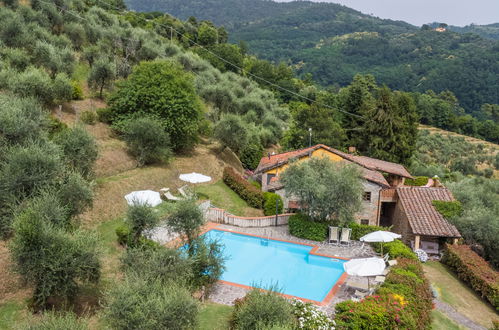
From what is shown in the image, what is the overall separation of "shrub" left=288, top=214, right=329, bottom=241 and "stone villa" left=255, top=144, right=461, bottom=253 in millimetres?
2450

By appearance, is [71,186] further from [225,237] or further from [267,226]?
[267,226]

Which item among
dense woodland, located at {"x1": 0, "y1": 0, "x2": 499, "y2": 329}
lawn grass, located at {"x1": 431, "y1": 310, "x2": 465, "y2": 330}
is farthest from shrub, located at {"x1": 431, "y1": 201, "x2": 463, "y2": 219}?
lawn grass, located at {"x1": 431, "y1": 310, "x2": 465, "y2": 330}

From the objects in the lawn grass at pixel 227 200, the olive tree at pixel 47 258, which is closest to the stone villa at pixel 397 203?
the lawn grass at pixel 227 200

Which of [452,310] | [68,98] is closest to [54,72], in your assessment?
[68,98]

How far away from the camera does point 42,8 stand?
134 ft

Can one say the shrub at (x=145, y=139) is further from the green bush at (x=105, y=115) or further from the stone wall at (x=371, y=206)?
the stone wall at (x=371, y=206)

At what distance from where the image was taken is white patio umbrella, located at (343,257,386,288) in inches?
650

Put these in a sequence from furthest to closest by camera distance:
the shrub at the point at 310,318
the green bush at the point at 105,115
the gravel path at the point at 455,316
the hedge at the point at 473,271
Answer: the green bush at the point at 105,115 < the hedge at the point at 473,271 < the gravel path at the point at 455,316 < the shrub at the point at 310,318

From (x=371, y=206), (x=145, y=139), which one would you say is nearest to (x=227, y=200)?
(x=145, y=139)

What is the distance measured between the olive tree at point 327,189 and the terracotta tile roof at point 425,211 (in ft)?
15.5

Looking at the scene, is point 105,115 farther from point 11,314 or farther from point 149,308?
point 149,308

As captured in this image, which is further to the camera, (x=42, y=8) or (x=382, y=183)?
(x=42, y=8)

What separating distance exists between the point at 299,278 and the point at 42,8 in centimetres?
4081

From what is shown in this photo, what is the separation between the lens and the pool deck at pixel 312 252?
1666 cm
